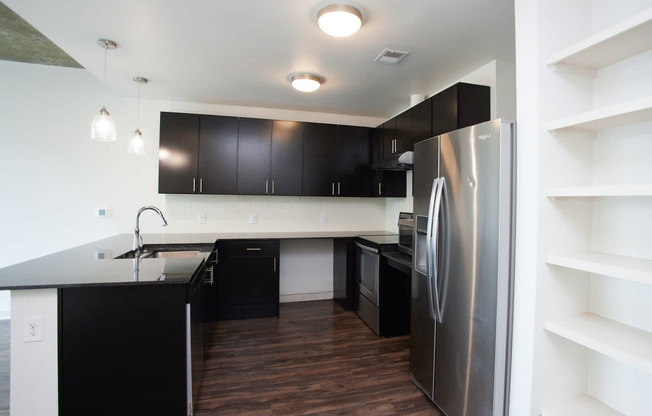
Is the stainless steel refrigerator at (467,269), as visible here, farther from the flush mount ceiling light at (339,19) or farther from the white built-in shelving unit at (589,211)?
the flush mount ceiling light at (339,19)

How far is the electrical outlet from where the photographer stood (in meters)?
1.38

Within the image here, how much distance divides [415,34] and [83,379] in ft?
9.17

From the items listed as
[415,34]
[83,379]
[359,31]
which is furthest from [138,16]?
[83,379]

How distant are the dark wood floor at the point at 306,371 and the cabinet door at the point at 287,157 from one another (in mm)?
1547

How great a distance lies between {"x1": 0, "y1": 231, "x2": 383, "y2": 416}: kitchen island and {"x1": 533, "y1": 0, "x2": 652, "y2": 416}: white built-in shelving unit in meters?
1.77

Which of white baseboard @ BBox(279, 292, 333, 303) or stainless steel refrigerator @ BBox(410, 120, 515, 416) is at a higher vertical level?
stainless steel refrigerator @ BBox(410, 120, 515, 416)

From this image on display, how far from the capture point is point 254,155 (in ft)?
11.9

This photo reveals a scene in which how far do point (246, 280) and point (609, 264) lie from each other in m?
3.02

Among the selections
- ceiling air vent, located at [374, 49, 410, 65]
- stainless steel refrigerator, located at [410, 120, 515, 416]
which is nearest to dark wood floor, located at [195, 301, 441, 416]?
stainless steel refrigerator, located at [410, 120, 515, 416]

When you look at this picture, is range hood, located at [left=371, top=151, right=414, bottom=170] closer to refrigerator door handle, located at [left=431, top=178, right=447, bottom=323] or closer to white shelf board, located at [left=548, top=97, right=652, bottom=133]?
refrigerator door handle, located at [left=431, top=178, right=447, bottom=323]

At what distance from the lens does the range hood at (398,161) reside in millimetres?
2797

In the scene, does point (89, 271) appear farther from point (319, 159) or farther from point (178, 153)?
point (319, 159)

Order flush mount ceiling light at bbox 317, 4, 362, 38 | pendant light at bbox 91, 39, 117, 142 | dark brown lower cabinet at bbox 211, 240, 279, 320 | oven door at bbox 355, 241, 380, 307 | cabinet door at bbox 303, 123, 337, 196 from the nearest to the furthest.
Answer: flush mount ceiling light at bbox 317, 4, 362, 38 < pendant light at bbox 91, 39, 117, 142 < oven door at bbox 355, 241, 380, 307 < dark brown lower cabinet at bbox 211, 240, 279, 320 < cabinet door at bbox 303, 123, 337, 196

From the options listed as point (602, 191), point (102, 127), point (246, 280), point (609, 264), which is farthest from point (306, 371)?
point (102, 127)
